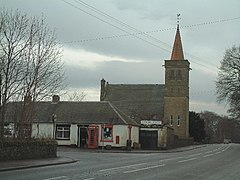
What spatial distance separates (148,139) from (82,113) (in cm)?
927

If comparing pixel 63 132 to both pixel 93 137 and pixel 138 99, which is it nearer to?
pixel 93 137

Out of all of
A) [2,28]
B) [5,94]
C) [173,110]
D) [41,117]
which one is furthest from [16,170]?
[173,110]

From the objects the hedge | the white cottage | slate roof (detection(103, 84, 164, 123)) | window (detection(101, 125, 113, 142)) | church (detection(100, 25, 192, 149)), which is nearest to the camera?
the hedge

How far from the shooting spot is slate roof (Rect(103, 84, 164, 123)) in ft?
258

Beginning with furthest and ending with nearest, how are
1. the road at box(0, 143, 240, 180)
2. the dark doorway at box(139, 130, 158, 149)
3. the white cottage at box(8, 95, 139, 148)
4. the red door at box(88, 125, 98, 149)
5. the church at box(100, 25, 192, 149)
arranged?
the church at box(100, 25, 192, 149)
the dark doorway at box(139, 130, 158, 149)
the white cottage at box(8, 95, 139, 148)
the red door at box(88, 125, 98, 149)
the road at box(0, 143, 240, 180)

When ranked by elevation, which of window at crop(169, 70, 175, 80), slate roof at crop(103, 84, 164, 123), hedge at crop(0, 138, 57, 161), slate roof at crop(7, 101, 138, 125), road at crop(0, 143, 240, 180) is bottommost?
road at crop(0, 143, 240, 180)

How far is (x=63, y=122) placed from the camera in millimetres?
50719

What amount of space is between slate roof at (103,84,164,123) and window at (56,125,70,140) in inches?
1032

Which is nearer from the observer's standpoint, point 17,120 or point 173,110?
point 17,120

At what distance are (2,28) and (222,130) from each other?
360 feet

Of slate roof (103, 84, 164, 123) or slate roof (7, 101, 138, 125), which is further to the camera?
slate roof (103, 84, 164, 123)

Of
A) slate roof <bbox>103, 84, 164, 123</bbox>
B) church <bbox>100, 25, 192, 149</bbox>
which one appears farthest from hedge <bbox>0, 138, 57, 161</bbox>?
slate roof <bbox>103, 84, 164, 123</bbox>

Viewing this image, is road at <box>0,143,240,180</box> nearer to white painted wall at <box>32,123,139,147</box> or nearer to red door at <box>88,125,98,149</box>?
red door at <box>88,125,98,149</box>

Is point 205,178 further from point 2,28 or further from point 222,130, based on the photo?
point 222,130
